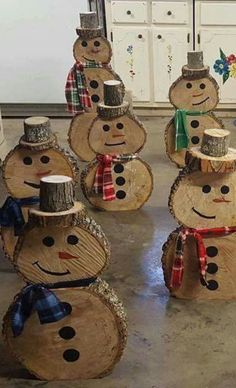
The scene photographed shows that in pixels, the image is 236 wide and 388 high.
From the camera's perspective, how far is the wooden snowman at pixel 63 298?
6.88 feet

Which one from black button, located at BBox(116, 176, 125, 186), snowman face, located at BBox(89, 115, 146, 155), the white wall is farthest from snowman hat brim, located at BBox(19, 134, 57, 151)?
the white wall

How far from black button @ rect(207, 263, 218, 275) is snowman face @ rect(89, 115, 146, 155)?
3.18 ft

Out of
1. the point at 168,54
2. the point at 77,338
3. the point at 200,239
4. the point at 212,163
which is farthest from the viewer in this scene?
the point at 168,54

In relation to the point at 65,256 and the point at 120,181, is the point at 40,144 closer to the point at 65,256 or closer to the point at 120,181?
the point at 120,181

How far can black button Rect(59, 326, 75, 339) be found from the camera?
7.27ft

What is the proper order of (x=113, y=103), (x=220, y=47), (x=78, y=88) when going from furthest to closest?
(x=220, y=47)
(x=78, y=88)
(x=113, y=103)

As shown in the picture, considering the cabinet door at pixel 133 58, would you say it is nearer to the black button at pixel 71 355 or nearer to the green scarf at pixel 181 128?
the green scarf at pixel 181 128

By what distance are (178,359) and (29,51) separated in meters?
3.47

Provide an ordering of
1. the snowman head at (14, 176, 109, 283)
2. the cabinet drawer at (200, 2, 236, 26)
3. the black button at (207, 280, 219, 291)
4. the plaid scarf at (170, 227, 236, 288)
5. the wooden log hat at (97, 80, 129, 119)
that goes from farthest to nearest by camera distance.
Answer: the cabinet drawer at (200, 2, 236, 26)
the wooden log hat at (97, 80, 129, 119)
the black button at (207, 280, 219, 291)
the plaid scarf at (170, 227, 236, 288)
the snowman head at (14, 176, 109, 283)

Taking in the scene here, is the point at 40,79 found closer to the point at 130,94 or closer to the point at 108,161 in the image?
the point at 130,94

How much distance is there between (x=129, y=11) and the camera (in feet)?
16.0

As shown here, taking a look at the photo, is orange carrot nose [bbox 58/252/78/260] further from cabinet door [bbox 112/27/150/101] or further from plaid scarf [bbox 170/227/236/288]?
cabinet door [bbox 112/27/150/101]

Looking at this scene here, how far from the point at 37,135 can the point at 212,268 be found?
0.95 m

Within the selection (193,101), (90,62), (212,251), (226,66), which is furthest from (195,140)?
(212,251)
